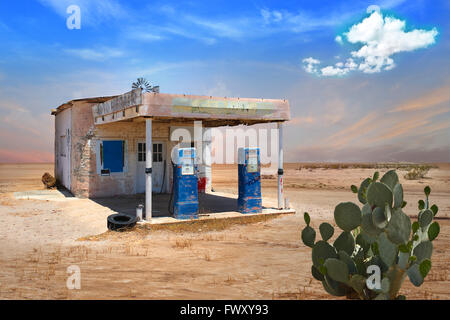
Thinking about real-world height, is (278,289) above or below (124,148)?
below

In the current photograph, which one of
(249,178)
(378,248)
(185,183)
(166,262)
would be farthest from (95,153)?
(378,248)

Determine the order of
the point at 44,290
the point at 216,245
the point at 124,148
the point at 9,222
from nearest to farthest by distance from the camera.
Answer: the point at 44,290
the point at 216,245
the point at 9,222
the point at 124,148

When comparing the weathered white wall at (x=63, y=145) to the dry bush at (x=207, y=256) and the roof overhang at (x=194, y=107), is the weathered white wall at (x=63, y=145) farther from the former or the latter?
the dry bush at (x=207, y=256)

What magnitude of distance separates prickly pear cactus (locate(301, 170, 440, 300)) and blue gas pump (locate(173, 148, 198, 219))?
226 inches

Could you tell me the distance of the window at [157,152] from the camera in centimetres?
1588

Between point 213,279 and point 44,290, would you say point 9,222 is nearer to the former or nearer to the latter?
point 44,290

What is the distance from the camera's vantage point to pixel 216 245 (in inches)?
332

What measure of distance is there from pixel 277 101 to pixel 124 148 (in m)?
6.80

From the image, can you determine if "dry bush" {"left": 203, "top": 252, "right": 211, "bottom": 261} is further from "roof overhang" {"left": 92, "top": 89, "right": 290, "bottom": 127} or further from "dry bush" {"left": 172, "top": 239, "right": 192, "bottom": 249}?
"roof overhang" {"left": 92, "top": 89, "right": 290, "bottom": 127}

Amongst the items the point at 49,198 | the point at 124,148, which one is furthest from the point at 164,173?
the point at 49,198

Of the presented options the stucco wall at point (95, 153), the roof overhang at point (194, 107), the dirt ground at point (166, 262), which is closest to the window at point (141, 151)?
the stucco wall at point (95, 153)

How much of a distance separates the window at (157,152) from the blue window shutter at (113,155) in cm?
127

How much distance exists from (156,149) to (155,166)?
693mm

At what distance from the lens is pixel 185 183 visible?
34.1 ft
